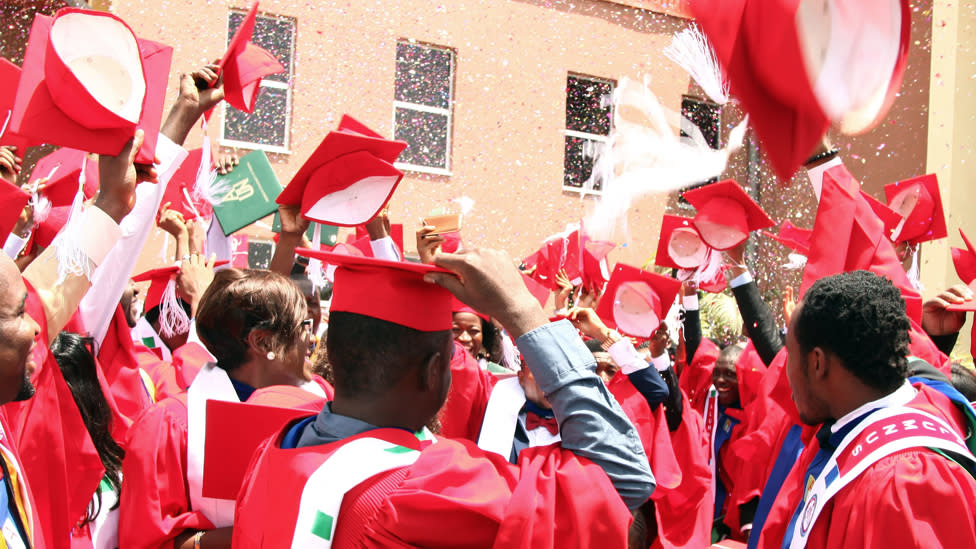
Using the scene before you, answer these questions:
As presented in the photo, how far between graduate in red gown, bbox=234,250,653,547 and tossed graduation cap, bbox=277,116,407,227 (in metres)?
1.13

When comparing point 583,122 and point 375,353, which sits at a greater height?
point 583,122

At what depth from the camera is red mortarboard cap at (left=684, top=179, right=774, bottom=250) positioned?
174 inches

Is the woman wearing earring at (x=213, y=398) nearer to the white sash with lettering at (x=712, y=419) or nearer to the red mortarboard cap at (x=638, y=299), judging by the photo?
the red mortarboard cap at (x=638, y=299)

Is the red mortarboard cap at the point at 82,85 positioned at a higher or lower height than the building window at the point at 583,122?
lower

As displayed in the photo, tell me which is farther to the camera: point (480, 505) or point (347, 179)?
point (347, 179)

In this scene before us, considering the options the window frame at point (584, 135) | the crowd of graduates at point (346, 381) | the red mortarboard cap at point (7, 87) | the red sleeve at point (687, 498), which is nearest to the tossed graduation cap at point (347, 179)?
the crowd of graduates at point (346, 381)

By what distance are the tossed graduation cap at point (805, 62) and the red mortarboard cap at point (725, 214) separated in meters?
3.64

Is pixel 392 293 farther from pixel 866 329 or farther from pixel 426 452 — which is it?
pixel 866 329

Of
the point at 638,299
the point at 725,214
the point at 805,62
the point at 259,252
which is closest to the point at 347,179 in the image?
the point at 725,214

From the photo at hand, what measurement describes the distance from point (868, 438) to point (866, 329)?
0.96ft

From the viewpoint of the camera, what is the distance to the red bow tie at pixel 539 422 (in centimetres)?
370

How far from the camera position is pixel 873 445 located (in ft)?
7.14

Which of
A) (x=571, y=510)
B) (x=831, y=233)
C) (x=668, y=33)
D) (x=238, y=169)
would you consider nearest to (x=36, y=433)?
(x=571, y=510)

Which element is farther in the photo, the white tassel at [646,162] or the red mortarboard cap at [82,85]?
the white tassel at [646,162]
